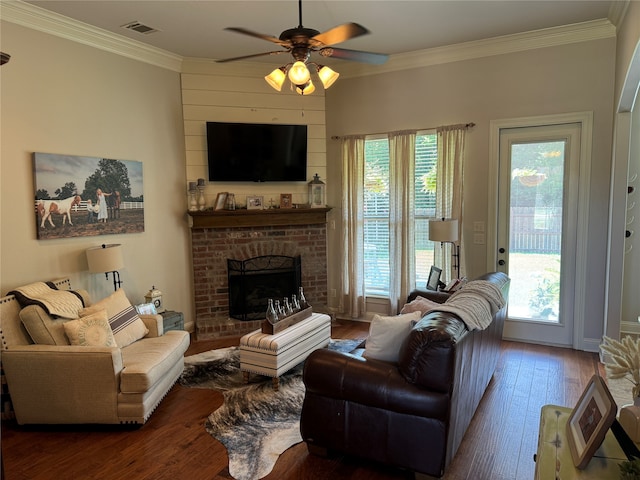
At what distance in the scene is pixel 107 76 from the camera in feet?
13.6

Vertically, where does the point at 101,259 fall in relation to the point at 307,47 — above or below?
below

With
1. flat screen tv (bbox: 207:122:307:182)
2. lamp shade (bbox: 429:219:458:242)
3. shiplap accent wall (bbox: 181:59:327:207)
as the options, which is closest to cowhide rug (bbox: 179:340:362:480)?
lamp shade (bbox: 429:219:458:242)

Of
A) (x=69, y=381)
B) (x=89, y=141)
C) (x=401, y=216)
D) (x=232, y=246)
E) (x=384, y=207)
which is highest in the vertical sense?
(x=89, y=141)

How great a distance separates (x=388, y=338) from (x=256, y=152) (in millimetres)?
3286

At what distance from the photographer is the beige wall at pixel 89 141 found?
338 cm

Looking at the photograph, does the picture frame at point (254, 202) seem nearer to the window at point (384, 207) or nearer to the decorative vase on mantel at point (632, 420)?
the window at point (384, 207)

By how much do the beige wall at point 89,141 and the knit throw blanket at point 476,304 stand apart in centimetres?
330

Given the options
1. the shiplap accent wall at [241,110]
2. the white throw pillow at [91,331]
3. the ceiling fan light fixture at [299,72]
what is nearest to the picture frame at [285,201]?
the shiplap accent wall at [241,110]

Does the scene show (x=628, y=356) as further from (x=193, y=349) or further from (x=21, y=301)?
(x=193, y=349)

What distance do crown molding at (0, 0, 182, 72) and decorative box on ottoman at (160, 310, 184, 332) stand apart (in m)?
2.76

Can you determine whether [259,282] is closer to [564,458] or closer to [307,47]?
[307,47]

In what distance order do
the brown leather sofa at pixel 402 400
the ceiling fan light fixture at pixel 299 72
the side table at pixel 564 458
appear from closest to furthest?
1. the side table at pixel 564 458
2. the brown leather sofa at pixel 402 400
3. the ceiling fan light fixture at pixel 299 72

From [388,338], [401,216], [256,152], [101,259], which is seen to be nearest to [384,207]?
[401,216]

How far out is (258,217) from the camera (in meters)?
5.12
